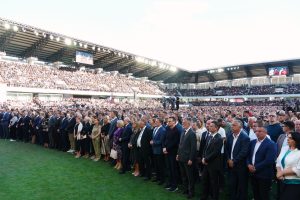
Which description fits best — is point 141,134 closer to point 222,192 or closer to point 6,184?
point 222,192

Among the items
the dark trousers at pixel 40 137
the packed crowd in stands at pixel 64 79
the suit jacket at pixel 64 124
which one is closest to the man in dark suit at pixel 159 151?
the suit jacket at pixel 64 124

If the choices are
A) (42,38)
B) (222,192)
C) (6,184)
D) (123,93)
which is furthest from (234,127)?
(123,93)

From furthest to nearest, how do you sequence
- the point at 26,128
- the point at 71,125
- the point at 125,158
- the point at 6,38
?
the point at 6,38 < the point at 26,128 < the point at 71,125 < the point at 125,158

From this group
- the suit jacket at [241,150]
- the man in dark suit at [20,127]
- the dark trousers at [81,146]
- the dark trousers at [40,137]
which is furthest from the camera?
the man in dark suit at [20,127]

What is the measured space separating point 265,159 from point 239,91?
55538 mm

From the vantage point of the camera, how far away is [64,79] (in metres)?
42.8

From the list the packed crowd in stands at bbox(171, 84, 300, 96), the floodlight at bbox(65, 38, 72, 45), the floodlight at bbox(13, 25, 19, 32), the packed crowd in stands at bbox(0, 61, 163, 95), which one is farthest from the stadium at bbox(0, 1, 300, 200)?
the packed crowd in stands at bbox(171, 84, 300, 96)

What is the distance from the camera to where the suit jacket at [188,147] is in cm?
625

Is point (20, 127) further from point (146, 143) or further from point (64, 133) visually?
point (146, 143)

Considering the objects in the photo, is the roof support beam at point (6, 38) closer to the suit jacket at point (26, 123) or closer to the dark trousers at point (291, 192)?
the suit jacket at point (26, 123)

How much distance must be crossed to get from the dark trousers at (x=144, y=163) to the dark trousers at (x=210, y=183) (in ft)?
7.21

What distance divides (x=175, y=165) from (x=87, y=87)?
39.6 metres

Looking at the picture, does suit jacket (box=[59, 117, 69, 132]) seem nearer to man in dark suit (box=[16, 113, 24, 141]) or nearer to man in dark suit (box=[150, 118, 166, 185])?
man in dark suit (box=[16, 113, 24, 141])

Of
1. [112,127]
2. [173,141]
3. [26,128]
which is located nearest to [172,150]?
[173,141]
